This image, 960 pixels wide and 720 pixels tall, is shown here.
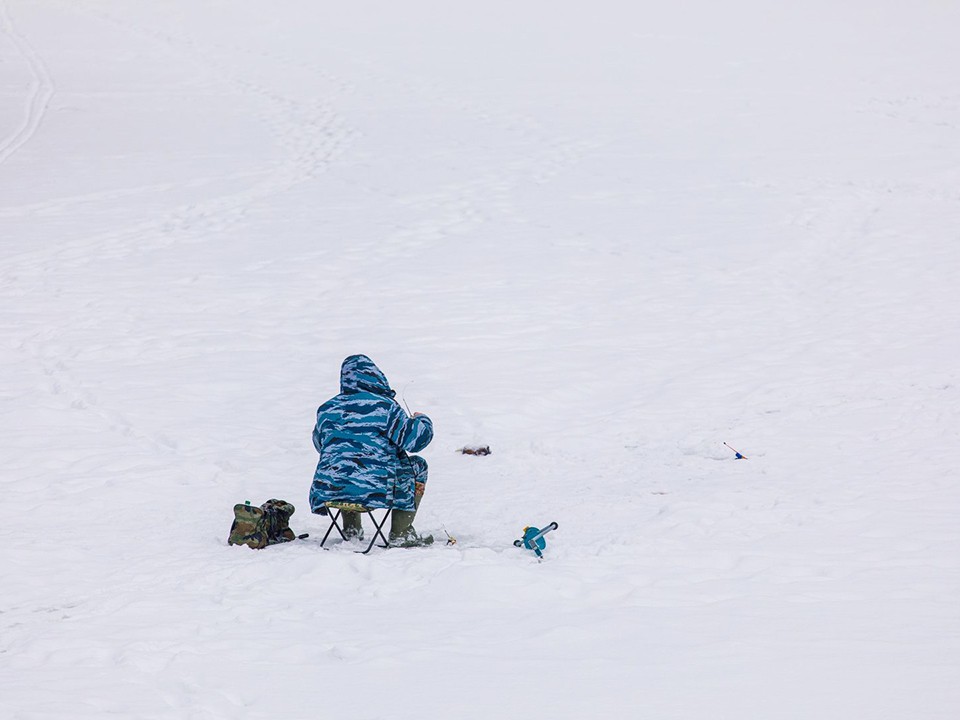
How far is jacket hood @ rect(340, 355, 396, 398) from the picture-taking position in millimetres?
5828

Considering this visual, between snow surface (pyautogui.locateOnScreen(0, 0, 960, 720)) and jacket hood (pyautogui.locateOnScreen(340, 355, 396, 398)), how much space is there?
35.9 inches

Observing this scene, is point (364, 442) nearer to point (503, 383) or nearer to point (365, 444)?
point (365, 444)

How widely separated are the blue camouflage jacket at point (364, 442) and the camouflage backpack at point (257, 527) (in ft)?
1.25

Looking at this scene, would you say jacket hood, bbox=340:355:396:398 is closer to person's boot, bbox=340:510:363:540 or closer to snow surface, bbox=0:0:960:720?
person's boot, bbox=340:510:363:540

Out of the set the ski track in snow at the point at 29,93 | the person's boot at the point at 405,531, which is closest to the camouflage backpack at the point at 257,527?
the person's boot at the point at 405,531

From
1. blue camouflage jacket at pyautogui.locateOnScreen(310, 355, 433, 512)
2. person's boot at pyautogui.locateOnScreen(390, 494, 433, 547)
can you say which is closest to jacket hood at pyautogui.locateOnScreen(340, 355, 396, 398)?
blue camouflage jacket at pyautogui.locateOnScreen(310, 355, 433, 512)

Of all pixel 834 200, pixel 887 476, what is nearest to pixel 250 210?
pixel 834 200

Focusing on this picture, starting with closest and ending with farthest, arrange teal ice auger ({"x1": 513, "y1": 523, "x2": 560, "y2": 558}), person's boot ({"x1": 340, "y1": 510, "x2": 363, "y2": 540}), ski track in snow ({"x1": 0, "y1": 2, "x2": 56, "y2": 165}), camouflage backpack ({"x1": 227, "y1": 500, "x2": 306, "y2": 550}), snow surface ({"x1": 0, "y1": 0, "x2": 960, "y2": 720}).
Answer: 1. snow surface ({"x1": 0, "y1": 0, "x2": 960, "y2": 720})
2. teal ice auger ({"x1": 513, "y1": 523, "x2": 560, "y2": 558})
3. camouflage backpack ({"x1": 227, "y1": 500, "x2": 306, "y2": 550})
4. person's boot ({"x1": 340, "y1": 510, "x2": 363, "y2": 540})
5. ski track in snow ({"x1": 0, "y1": 2, "x2": 56, "y2": 165})

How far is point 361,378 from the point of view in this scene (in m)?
5.82

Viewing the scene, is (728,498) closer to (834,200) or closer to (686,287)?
(686,287)

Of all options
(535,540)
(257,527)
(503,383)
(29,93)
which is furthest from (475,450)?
(29,93)

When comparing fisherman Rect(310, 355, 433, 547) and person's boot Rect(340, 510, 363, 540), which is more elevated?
fisherman Rect(310, 355, 433, 547)

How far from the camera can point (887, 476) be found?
6.77 m

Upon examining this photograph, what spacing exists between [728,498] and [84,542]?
3.79 metres
